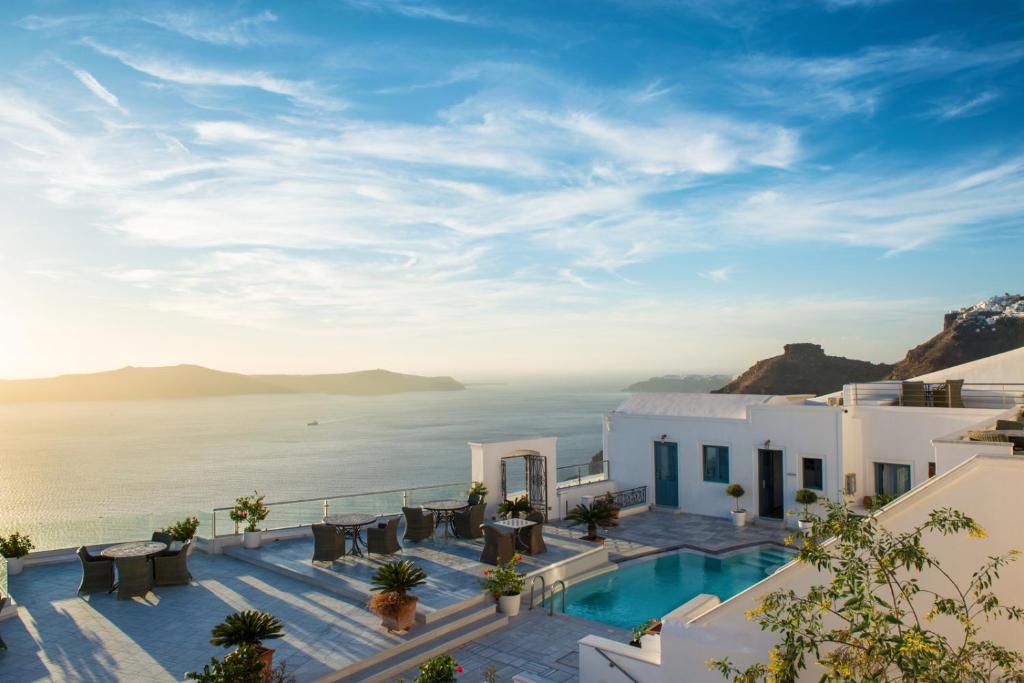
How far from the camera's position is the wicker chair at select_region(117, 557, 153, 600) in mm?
10461

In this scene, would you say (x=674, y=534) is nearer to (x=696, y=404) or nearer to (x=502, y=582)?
(x=696, y=404)

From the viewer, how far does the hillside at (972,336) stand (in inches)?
2393

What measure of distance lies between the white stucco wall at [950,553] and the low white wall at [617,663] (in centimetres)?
37

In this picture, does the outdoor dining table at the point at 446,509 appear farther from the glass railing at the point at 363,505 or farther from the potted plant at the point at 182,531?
the potted plant at the point at 182,531

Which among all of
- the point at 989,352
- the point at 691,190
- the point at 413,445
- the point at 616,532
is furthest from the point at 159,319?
the point at 989,352

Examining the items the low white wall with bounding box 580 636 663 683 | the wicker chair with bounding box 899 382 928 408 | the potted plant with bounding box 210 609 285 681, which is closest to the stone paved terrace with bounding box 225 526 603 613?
the potted plant with bounding box 210 609 285 681

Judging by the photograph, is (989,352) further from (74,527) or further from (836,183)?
(74,527)

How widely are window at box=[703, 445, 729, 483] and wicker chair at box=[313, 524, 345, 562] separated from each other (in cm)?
1101

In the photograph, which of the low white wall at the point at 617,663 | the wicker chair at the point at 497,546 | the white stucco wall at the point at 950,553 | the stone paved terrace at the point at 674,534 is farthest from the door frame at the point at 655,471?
the white stucco wall at the point at 950,553

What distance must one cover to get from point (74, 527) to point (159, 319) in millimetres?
57117

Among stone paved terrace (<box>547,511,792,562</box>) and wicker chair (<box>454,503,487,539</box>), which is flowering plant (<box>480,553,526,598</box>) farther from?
stone paved terrace (<box>547,511,792,562</box>)

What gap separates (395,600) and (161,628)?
10.9ft

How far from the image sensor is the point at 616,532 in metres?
16.5

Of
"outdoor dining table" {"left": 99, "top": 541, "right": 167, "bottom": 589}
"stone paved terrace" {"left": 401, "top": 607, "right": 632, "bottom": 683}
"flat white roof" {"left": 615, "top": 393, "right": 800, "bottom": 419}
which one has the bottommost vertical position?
"stone paved terrace" {"left": 401, "top": 607, "right": 632, "bottom": 683}
